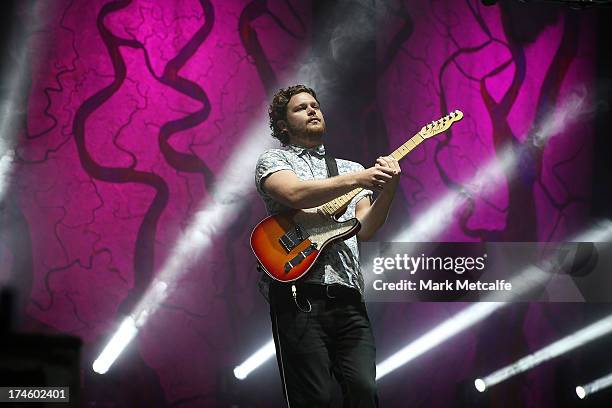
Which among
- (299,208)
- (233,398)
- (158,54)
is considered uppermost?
(158,54)

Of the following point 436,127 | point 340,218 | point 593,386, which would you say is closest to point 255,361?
point 340,218

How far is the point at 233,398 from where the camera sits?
14.6ft

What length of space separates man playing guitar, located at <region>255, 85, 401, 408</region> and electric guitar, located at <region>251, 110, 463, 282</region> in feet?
0.11

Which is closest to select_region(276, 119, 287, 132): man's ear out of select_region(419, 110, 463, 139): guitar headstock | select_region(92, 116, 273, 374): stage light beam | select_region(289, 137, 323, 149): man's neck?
select_region(289, 137, 323, 149): man's neck

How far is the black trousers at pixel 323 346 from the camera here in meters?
2.78

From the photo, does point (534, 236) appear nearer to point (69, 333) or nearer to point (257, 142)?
point (257, 142)

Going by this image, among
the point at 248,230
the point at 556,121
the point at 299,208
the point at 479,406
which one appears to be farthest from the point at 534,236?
the point at 299,208

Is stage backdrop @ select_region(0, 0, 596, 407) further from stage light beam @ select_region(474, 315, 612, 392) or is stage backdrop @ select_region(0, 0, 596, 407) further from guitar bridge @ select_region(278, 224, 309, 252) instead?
guitar bridge @ select_region(278, 224, 309, 252)

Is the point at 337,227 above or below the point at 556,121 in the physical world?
below

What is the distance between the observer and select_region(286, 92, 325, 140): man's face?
10.4 feet

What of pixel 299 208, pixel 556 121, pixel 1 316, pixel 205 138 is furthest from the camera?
pixel 556 121

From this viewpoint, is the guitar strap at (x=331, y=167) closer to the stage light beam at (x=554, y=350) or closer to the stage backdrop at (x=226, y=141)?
the stage backdrop at (x=226, y=141)

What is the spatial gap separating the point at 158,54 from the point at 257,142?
79cm

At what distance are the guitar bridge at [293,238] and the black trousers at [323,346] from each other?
16 centimetres
